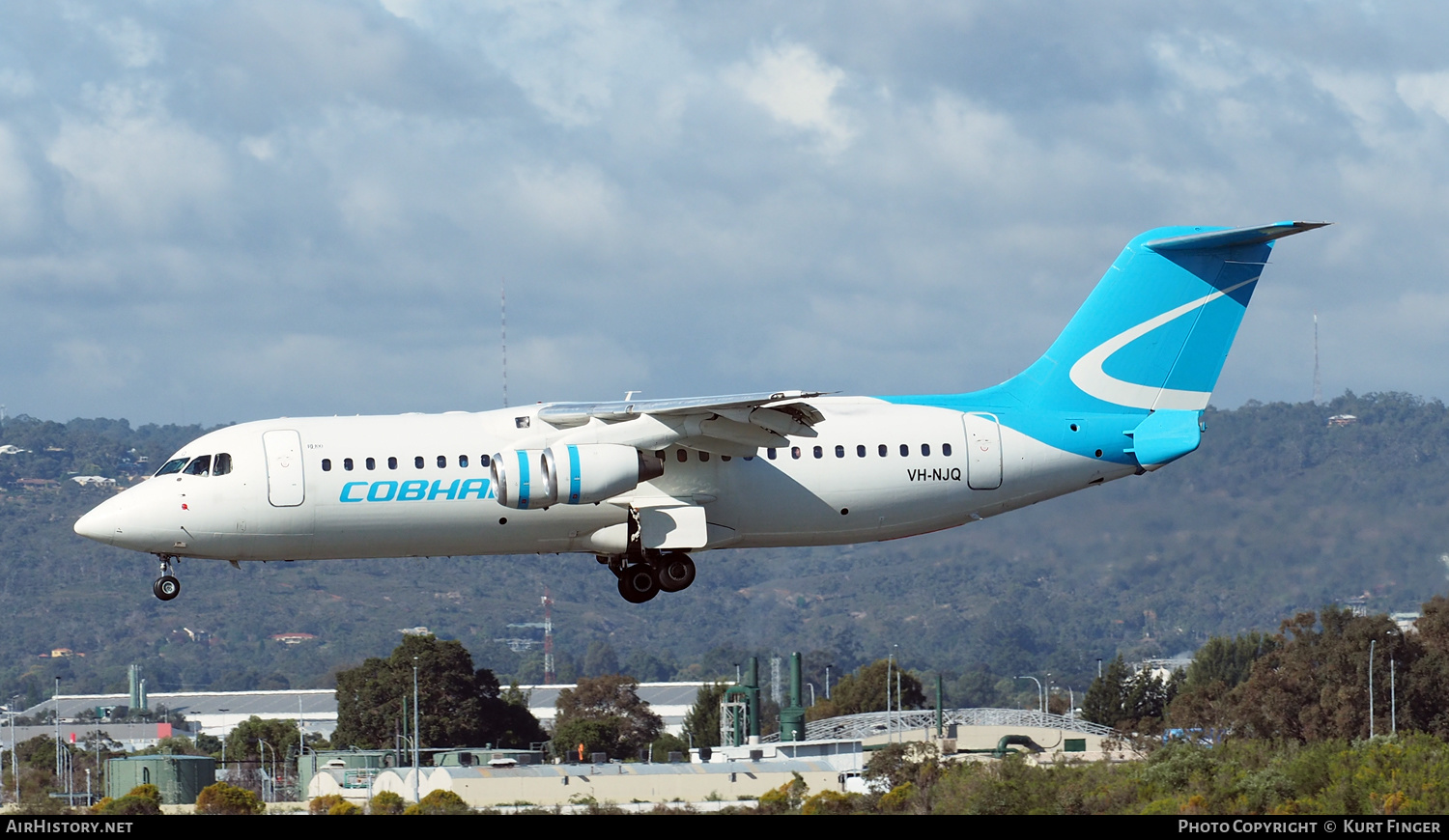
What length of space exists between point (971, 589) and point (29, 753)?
59.6 m

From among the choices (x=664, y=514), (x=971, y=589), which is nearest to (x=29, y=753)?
(x=971, y=589)

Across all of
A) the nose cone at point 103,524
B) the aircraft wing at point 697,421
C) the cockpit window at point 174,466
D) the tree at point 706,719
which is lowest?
the tree at point 706,719

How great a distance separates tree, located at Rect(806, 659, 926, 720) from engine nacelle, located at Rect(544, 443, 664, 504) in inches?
2867

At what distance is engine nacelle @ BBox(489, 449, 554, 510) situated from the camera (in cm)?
3106

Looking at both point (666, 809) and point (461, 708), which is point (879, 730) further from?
point (666, 809)

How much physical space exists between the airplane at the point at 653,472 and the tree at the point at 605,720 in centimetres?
5707

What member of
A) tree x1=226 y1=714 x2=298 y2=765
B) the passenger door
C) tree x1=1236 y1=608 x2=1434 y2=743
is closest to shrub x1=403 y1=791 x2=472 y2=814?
the passenger door

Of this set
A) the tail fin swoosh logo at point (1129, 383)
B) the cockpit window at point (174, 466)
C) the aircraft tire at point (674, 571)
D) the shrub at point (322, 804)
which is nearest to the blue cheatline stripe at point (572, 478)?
the aircraft tire at point (674, 571)

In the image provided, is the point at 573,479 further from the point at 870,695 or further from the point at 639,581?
the point at 870,695

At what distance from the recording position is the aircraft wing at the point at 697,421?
104ft

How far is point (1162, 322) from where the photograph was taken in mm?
35969

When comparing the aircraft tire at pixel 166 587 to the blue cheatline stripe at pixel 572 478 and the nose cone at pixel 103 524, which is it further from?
the blue cheatline stripe at pixel 572 478

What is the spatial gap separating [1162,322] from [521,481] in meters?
13.1

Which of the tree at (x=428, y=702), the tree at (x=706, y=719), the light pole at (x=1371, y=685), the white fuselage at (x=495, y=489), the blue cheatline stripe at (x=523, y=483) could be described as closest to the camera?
the blue cheatline stripe at (x=523, y=483)
